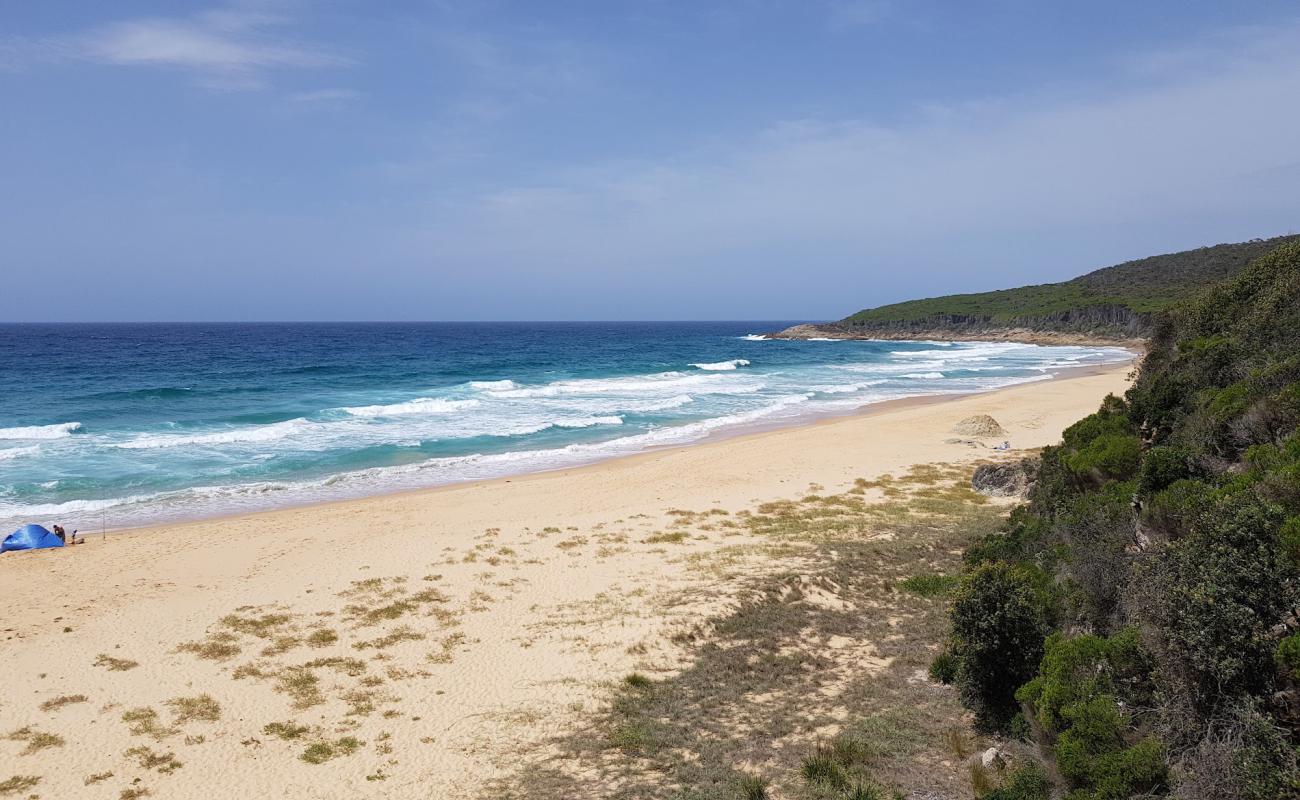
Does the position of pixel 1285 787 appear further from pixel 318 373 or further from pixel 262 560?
pixel 318 373

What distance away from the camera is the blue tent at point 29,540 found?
1534 cm

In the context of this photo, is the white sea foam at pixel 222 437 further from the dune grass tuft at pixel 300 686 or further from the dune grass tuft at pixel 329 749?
the dune grass tuft at pixel 329 749

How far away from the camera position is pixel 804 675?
9250 millimetres

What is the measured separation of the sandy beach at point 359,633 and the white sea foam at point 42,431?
17.8m

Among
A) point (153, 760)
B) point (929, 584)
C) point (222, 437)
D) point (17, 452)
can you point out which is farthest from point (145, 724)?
point (17, 452)

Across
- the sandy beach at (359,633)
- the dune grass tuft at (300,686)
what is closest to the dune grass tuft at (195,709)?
the sandy beach at (359,633)

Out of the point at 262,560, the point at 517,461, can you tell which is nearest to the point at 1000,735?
the point at 262,560

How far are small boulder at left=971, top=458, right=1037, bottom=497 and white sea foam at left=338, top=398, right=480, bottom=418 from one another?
1028 inches

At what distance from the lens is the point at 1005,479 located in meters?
18.2

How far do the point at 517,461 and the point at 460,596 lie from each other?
1294cm

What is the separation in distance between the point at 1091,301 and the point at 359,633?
10576cm

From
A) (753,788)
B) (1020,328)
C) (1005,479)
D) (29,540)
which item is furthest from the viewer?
(1020,328)

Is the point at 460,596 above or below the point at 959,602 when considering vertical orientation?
below

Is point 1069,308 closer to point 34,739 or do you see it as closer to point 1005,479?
point 1005,479
